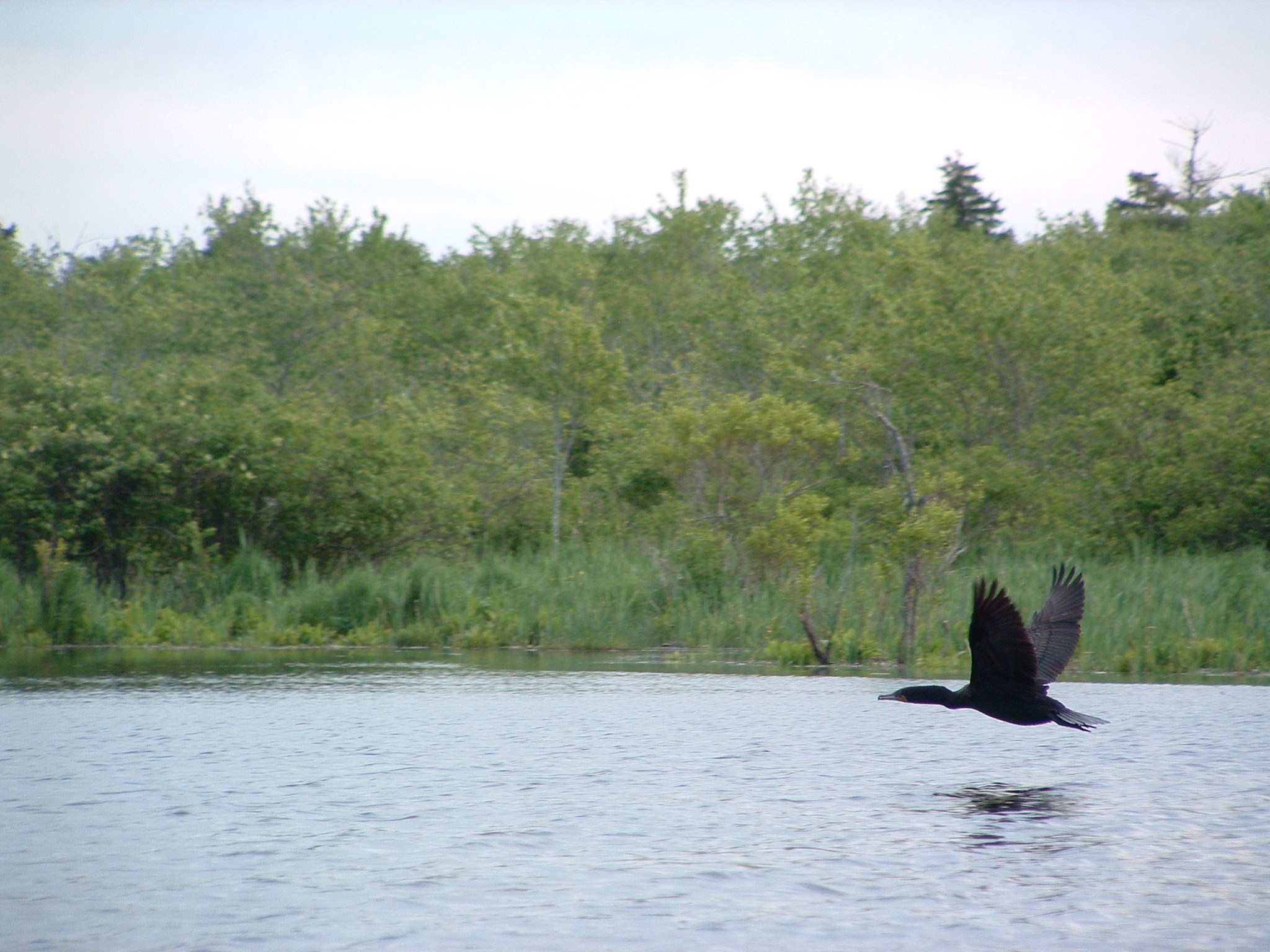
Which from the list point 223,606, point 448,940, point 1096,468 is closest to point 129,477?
point 223,606

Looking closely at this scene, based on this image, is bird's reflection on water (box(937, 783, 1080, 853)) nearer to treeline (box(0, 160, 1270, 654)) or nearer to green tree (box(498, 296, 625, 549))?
treeline (box(0, 160, 1270, 654))

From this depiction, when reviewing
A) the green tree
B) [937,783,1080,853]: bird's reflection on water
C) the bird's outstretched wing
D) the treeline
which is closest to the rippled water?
[937,783,1080,853]: bird's reflection on water

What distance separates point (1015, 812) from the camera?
7.95 m

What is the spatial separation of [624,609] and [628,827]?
11.5m

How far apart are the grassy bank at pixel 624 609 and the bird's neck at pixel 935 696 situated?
19.5 feet

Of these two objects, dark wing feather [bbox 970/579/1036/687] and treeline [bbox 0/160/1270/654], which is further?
treeline [bbox 0/160/1270/654]

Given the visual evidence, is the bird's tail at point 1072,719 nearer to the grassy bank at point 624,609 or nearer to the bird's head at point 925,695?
the bird's head at point 925,695

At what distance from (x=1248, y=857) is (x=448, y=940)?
3.90m

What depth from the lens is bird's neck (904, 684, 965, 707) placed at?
9.43 metres

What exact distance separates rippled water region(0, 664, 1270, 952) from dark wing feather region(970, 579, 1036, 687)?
0.65 meters

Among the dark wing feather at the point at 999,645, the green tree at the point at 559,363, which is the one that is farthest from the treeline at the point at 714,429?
the dark wing feather at the point at 999,645

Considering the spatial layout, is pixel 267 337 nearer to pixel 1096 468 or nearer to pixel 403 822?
pixel 1096 468

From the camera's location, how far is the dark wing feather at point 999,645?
8.71 metres

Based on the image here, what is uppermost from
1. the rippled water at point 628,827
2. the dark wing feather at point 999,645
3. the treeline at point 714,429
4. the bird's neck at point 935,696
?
the treeline at point 714,429
